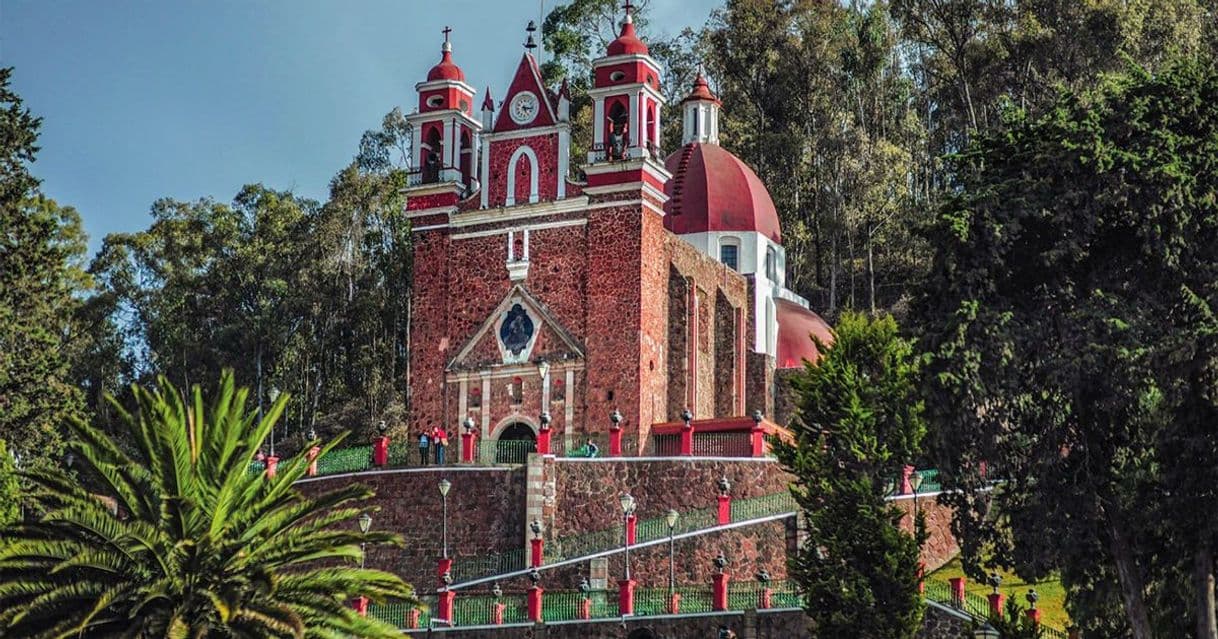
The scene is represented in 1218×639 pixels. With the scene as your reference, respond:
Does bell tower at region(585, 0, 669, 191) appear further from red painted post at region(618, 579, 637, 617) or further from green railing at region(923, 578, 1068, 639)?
green railing at region(923, 578, 1068, 639)

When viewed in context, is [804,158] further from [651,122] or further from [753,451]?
[753,451]

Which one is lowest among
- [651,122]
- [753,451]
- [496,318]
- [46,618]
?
[46,618]

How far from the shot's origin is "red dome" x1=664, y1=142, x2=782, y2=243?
189ft

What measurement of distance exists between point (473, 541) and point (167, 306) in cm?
2744

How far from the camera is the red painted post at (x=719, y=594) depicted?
39.3 m

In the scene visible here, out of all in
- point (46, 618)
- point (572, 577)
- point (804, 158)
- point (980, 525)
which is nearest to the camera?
point (46, 618)

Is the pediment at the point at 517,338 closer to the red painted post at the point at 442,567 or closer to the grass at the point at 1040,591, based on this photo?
the red painted post at the point at 442,567

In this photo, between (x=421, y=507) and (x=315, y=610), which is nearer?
(x=315, y=610)

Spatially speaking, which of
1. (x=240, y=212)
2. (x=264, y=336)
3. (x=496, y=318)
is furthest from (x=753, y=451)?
(x=240, y=212)

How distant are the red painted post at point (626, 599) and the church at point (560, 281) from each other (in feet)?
26.1

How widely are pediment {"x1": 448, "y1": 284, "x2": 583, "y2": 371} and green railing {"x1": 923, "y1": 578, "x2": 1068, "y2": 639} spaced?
47.4 feet

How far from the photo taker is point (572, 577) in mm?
42281

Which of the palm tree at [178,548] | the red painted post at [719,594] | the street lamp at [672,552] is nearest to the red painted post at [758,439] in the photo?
the street lamp at [672,552]

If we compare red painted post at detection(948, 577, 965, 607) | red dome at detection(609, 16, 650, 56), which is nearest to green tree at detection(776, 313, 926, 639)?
red painted post at detection(948, 577, 965, 607)
